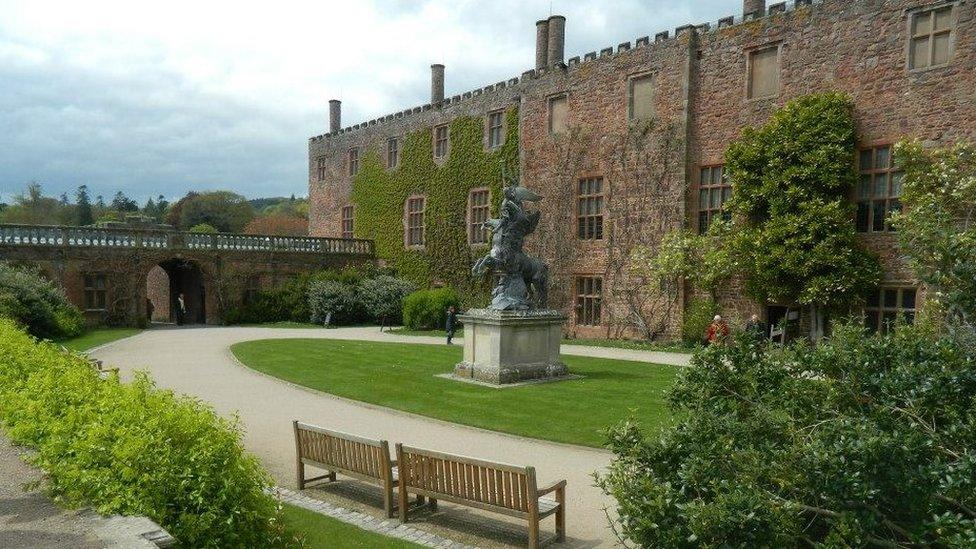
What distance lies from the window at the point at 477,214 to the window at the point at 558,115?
4394 millimetres

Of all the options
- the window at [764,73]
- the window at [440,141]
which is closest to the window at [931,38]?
the window at [764,73]

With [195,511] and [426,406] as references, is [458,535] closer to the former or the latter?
[195,511]

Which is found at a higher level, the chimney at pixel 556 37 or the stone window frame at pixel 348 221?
the chimney at pixel 556 37

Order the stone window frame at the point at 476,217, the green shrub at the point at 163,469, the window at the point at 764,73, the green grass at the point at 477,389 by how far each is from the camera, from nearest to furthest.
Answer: the green shrub at the point at 163,469
the green grass at the point at 477,389
the window at the point at 764,73
the stone window frame at the point at 476,217

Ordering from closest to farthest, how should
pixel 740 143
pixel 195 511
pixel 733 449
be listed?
pixel 733 449 → pixel 195 511 → pixel 740 143

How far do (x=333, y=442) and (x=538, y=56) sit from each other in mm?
22246

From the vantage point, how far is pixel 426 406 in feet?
36.1

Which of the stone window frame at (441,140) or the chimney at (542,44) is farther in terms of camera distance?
the stone window frame at (441,140)

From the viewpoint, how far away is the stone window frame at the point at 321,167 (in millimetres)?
38700

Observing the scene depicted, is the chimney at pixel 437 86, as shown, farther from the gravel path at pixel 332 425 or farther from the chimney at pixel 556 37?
the gravel path at pixel 332 425

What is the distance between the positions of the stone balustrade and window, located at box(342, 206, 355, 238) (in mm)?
2626

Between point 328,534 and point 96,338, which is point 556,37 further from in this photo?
point 328,534

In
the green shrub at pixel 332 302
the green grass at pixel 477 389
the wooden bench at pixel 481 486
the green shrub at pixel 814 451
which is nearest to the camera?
the green shrub at pixel 814 451

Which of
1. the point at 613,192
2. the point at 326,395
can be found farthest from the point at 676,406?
the point at 613,192
